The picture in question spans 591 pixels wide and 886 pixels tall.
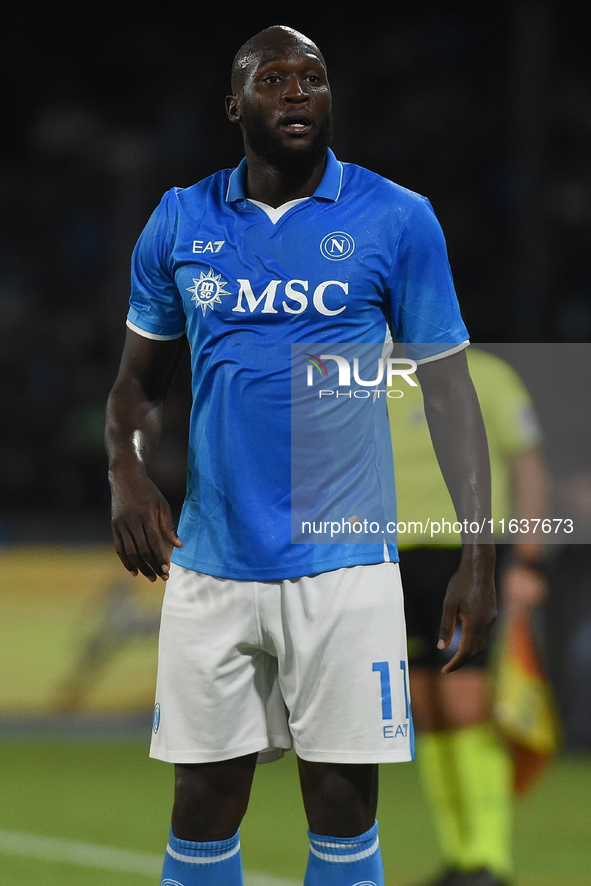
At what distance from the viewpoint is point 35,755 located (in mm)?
5207

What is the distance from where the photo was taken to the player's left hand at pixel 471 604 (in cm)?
204

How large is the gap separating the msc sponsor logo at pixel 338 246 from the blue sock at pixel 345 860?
986 mm

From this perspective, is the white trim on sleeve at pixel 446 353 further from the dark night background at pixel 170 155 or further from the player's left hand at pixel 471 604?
the dark night background at pixel 170 155

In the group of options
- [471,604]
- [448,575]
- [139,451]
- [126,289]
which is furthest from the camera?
[126,289]

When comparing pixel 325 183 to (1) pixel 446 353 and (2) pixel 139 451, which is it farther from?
(2) pixel 139 451

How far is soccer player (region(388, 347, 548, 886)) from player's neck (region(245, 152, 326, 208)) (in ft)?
3.66

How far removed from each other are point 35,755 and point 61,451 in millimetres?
3885

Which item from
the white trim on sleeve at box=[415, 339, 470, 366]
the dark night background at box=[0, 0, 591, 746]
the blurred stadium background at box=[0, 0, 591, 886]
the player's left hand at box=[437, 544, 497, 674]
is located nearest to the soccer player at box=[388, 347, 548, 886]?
the blurred stadium background at box=[0, 0, 591, 886]

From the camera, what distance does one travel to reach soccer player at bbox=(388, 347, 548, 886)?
3.25m

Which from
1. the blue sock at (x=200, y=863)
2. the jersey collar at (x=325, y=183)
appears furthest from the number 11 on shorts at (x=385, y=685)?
the jersey collar at (x=325, y=183)

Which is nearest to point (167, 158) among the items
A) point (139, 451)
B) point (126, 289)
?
point (126, 289)

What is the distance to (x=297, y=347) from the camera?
2068mm

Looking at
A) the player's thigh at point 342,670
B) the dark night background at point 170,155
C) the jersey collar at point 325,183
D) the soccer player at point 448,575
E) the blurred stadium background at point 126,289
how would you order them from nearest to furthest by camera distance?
1. the player's thigh at point 342,670
2. the jersey collar at point 325,183
3. the soccer player at point 448,575
4. the blurred stadium background at point 126,289
5. the dark night background at point 170,155

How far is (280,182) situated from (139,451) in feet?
1.78
